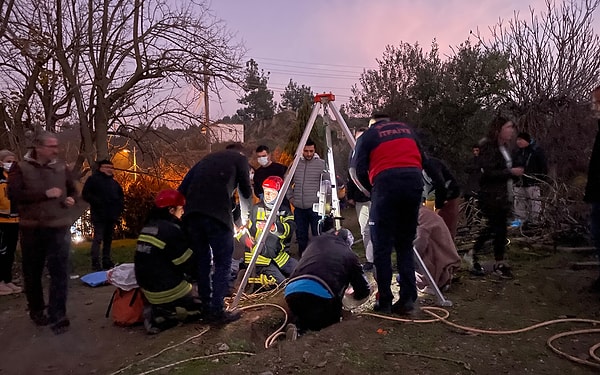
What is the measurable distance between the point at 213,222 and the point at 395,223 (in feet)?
5.54

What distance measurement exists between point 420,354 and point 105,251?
19.7 ft

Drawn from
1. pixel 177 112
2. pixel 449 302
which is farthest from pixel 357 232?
pixel 449 302

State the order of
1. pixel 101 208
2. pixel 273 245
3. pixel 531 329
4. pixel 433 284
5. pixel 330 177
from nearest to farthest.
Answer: pixel 531 329 < pixel 433 284 < pixel 273 245 < pixel 330 177 < pixel 101 208

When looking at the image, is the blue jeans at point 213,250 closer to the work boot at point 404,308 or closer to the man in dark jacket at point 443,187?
the work boot at point 404,308

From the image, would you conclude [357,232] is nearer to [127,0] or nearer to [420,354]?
[127,0]

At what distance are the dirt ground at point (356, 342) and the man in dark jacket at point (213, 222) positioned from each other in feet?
1.05

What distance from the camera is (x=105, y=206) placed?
8.17 metres

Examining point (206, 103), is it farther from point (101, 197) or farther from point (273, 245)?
point (273, 245)

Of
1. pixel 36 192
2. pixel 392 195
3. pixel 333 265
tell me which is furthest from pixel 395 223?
pixel 36 192

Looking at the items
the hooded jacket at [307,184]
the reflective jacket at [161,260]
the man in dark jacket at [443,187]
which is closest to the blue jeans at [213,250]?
the reflective jacket at [161,260]

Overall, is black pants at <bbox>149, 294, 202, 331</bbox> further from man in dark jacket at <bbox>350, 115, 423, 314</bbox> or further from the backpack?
man in dark jacket at <bbox>350, 115, 423, 314</bbox>

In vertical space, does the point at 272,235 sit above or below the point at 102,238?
above

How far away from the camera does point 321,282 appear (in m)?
4.30

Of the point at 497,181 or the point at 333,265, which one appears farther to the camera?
the point at 497,181
